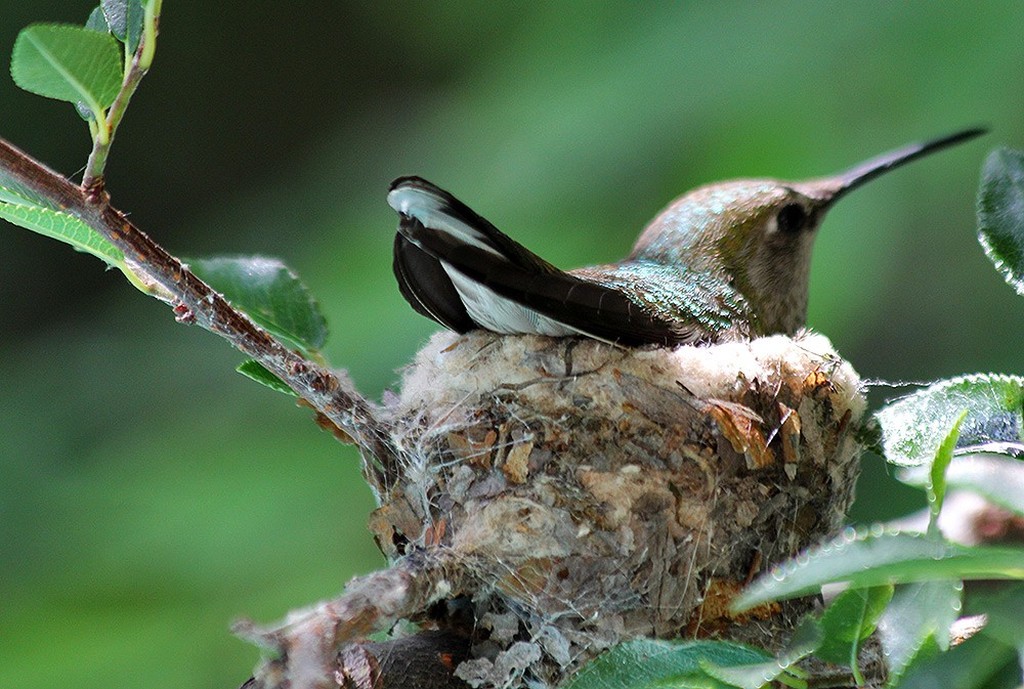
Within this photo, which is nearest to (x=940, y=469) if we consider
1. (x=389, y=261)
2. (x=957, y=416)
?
(x=957, y=416)

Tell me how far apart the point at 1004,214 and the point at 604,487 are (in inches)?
26.8

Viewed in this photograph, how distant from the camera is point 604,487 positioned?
5.38 feet

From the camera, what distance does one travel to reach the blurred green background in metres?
3.44

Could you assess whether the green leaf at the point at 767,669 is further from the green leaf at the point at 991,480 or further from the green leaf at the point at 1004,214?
the green leaf at the point at 1004,214

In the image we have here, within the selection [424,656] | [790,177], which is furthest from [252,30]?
[424,656]

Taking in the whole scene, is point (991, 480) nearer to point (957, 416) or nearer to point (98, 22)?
point (957, 416)

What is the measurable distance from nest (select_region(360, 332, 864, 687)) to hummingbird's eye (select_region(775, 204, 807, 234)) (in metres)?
0.63

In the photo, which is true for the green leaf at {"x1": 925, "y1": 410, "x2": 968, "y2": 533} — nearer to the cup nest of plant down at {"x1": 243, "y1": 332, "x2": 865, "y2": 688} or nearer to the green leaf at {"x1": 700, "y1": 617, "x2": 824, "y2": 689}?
the green leaf at {"x1": 700, "y1": 617, "x2": 824, "y2": 689}

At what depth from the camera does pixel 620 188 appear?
3.88 metres

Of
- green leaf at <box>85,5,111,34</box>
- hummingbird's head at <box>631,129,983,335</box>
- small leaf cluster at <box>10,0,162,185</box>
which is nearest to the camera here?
small leaf cluster at <box>10,0,162,185</box>

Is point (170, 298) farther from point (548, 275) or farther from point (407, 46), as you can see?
point (407, 46)

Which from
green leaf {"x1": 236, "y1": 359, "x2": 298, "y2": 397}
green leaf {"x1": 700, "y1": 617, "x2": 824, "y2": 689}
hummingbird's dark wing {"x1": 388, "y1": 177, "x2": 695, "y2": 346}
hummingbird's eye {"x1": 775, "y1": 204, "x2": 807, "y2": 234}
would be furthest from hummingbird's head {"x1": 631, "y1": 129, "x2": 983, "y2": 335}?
green leaf {"x1": 700, "y1": 617, "x2": 824, "y2": 689}

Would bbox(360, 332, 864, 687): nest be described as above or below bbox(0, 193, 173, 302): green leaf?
below

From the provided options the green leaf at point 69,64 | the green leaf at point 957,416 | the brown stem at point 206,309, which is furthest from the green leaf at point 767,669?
the green leaf at point 69,64
